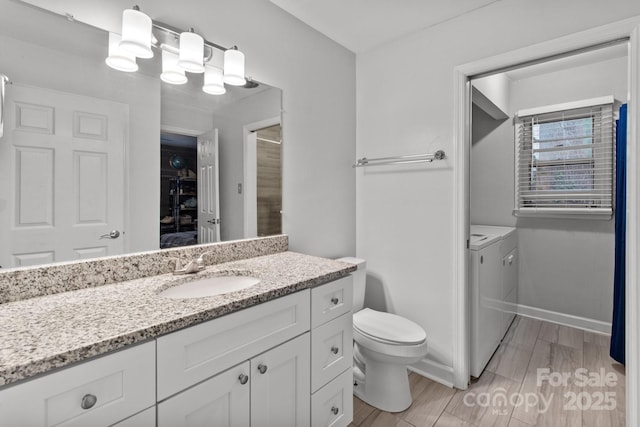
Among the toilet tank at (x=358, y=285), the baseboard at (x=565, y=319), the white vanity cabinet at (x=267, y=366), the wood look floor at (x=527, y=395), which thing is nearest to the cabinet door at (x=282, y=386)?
the white vanity cabinet at (x=267, y=366)

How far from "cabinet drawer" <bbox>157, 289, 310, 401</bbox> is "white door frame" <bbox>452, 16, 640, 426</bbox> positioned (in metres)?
1.16

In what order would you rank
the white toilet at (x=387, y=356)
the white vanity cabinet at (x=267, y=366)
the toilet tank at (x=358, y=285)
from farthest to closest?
the toilet tank at (x=358, y=285)
the white toilet at (x=387, y=356)
the white vanity cabinet at (x=267, y=366)

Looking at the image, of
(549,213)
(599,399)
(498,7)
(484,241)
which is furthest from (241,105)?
(549,213)

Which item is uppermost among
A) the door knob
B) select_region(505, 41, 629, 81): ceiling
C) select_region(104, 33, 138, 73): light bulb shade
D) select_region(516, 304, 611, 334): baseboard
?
select_region(505, 41, 629, 81): ceiling

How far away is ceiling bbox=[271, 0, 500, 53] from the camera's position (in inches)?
71.1

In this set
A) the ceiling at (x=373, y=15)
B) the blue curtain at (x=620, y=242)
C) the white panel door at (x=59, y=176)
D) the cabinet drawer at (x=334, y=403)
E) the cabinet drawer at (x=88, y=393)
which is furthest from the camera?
the blue curtain at (x=620, y=242)

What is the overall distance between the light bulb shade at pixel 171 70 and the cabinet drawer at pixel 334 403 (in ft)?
5.04

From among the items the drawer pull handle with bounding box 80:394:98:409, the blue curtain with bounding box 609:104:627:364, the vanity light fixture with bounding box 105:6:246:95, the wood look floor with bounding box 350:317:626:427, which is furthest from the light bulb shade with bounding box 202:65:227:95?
the blue curtain with bounding box 609:104:627:364

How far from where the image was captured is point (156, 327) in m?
0.81

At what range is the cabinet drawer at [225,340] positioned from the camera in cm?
86

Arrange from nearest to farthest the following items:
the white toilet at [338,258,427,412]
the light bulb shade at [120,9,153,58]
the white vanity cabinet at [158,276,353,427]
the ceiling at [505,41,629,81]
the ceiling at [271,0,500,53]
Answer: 1. the white vanity cabinet at [158,276,353,427]
2. the light bulb shade at [120,9,153,58]
3. the white toilet at [338,258,427,412]
4. the ceiling at [271,0,500,53]
5. the ceiling at [505,41,629,81]

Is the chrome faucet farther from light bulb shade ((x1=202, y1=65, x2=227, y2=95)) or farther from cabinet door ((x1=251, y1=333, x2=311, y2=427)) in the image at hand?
light bulb shade ((x1=202, y1=65, x2=227, y2=95))

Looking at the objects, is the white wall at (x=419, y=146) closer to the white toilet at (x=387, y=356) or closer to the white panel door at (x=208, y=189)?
the white toilet at (x=387, y=356)

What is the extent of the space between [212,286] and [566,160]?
323 centimetres
